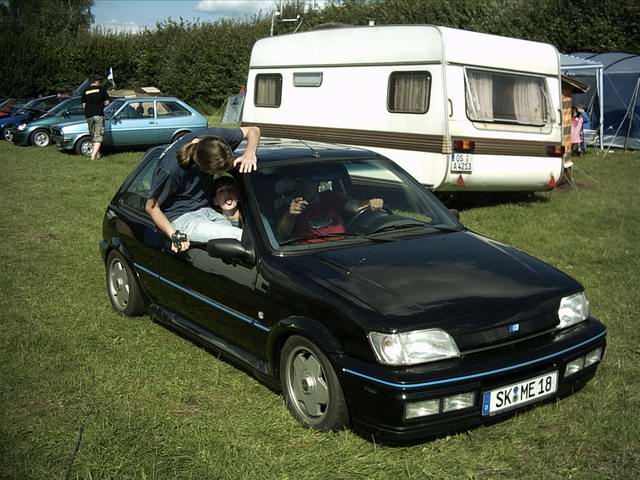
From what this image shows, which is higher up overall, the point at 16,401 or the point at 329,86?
the point at 329,86

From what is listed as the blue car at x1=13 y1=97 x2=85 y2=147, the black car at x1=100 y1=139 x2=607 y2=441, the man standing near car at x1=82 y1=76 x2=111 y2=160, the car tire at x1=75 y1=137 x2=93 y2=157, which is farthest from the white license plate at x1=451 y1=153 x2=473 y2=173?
the blue car at x1=13 y1=97 x2=85 y2=147

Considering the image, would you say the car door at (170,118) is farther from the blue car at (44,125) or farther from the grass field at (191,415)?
the grass field at (191,415)

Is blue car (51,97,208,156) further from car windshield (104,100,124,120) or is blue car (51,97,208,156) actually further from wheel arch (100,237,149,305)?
wheel arch (100,237,149,305)

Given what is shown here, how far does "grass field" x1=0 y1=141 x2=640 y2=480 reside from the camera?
3.60m

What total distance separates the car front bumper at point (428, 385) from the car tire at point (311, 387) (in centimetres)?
8

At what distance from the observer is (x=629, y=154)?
18.3 meters

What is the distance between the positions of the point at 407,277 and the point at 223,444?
1.30 meters

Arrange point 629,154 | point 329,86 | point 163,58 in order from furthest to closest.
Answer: point 163,58, point 629,154, point 329,86

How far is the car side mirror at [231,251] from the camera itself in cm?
441

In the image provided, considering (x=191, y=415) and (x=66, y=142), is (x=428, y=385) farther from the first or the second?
(x=66, y=142)

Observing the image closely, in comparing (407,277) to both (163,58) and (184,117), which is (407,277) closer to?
(184,117)

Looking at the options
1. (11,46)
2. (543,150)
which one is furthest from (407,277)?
(11,46)

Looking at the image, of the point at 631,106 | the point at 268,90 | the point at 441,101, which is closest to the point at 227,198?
the point at 441,101


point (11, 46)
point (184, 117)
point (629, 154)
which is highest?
point (11, 46)
